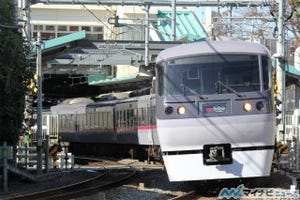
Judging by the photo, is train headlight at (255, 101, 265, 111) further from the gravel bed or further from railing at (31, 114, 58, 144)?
railing at (31, 114, 58, 144)

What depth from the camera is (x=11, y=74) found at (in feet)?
60.7

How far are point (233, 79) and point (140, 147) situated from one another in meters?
15.4

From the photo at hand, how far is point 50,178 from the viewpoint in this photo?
68.0 ft

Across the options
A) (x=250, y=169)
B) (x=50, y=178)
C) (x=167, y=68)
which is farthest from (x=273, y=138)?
(x=50, y=178)

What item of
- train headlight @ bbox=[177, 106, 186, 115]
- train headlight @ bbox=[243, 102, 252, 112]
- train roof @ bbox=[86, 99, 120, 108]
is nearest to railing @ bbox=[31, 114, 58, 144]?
train roof @ bbox=[86, 99, 120, 108]

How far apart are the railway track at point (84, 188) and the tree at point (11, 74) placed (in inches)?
111

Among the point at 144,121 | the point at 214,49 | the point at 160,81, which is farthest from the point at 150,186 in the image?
the point at 144,121

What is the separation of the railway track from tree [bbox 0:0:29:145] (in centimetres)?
282

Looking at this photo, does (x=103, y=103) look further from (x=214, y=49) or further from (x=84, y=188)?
(x=214, y=49)

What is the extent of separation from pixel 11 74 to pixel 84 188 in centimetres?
394

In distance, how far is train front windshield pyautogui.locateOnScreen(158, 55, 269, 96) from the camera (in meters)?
13.3

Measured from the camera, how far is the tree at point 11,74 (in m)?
18.2

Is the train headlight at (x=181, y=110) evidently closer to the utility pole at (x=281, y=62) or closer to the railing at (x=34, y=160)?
the utility pole at (x=281, y=62)

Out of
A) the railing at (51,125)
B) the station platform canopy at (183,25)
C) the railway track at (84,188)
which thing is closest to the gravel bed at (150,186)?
the railway track at (84,188)
